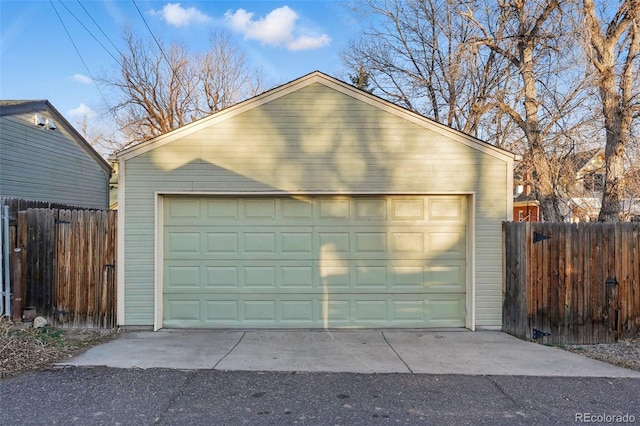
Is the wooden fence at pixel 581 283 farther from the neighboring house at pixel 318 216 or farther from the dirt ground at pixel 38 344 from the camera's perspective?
the dirt ground at pixel 38 344

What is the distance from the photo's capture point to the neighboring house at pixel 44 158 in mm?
10070

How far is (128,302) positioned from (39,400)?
261 cm

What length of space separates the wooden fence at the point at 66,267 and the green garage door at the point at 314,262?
884 mm

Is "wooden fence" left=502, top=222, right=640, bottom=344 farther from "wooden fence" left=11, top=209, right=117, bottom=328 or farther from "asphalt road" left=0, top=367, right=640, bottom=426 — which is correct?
"wooden fence" left=11, top=209, right=117, bottom=328

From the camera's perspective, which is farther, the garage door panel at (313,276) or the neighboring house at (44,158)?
the neighboring house at (44,158)

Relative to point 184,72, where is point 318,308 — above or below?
below

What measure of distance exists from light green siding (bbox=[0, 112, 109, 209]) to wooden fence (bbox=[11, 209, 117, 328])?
456 centimetres

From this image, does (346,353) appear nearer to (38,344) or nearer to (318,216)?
(318,216)

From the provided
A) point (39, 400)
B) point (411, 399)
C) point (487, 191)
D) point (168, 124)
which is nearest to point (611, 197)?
point (487, 191)

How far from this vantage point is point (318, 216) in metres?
6.61

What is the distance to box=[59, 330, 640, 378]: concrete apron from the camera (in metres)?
4.75

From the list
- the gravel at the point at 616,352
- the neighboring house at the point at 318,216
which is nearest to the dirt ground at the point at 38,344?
the neighboring house at the point at 318,216

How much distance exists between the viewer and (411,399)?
3906mm

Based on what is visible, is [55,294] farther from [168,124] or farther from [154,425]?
[168,124]
